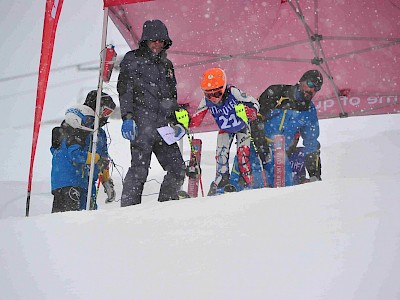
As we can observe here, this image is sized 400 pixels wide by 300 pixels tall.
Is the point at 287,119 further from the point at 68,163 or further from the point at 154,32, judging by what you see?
the point at 68,163

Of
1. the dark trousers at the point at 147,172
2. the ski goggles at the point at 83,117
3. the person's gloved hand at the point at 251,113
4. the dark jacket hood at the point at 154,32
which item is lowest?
the dark trousers at the point at 147,172

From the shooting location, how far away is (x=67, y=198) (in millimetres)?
5250

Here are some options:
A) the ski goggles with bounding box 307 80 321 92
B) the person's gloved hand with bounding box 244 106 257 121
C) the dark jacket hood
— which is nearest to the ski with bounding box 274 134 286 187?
the person's gloved hand with bounding box 244 106 257 121

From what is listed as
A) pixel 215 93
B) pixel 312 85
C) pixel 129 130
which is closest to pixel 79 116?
pixel 129 130

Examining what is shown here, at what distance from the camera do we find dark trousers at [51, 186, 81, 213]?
5227mm

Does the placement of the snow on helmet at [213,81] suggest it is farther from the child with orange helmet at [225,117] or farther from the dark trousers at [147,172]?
the dark trousers at [147,172]

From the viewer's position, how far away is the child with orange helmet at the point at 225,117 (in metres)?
4.84

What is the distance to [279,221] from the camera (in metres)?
2.35

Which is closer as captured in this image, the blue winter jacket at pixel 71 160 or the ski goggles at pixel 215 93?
the ski goggles at pixel 215 93

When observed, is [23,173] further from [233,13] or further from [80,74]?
[80,74]

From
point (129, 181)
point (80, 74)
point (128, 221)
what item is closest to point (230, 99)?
point (129, 181)

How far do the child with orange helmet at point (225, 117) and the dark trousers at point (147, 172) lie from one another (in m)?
0.51

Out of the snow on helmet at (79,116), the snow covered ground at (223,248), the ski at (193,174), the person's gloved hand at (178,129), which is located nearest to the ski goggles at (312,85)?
the ski at (193,174)

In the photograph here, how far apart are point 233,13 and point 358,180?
3585 millimetres
